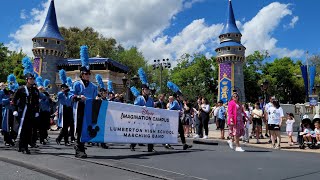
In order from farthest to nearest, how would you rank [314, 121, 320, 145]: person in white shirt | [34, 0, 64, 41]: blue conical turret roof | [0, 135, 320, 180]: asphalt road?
[34, 0, 64, 41]: blue conical turret roof < [314, 121, 320, 145]: person in white shirt < [0, 135, 320, 180]: asphalt road

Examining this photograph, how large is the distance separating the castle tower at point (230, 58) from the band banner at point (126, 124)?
153ft

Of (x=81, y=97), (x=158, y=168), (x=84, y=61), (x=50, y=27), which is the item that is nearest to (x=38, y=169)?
(x=81, y=97)

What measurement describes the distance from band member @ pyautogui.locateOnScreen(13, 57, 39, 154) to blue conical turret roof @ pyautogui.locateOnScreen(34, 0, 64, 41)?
164 feet

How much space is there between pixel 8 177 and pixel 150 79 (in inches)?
2468

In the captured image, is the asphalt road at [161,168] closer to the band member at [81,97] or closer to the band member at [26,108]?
the band member at [81,97]

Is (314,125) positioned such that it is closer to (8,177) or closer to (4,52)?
(8,177)

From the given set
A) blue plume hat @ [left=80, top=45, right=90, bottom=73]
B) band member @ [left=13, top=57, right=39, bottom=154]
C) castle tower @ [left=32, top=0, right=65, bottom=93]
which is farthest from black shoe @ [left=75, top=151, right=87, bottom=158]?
castle tower @ [left=32, top=0, right=65, bottom=93]

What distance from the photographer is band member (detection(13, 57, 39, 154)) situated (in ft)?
28.5

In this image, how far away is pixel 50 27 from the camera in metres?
57.4

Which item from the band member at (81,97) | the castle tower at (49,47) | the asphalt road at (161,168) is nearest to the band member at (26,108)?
the asphalt road at (161,168)

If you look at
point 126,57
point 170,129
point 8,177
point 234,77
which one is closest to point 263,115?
point 170,129

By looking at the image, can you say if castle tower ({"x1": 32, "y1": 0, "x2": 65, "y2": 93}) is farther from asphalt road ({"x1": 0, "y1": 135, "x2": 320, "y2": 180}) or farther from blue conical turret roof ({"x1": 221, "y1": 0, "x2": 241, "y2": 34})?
asphalt road ({"x1": 0, "y1": 135, "x2": 320, "y2": 180})

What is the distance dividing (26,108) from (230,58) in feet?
169

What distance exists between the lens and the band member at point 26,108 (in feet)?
28.5
